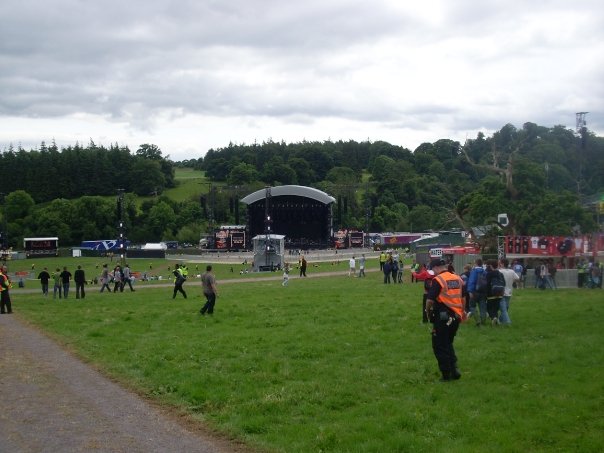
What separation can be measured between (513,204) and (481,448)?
136 ft

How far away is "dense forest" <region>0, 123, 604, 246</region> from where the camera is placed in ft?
152

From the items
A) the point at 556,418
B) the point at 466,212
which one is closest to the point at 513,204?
the point at 466,212

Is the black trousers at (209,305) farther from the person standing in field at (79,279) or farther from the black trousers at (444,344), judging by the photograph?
the person standing in field at (79,279)

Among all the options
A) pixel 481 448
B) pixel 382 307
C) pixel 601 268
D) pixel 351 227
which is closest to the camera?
pixel 481 448

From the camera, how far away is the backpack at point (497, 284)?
1514 cm

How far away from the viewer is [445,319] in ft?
32.7

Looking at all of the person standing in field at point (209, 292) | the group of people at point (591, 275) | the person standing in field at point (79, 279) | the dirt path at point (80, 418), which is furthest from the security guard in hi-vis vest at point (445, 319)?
the person standing in field at point (79, 279)

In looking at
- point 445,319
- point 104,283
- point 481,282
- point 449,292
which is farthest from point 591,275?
point 104,283

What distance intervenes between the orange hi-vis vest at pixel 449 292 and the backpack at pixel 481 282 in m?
5.46

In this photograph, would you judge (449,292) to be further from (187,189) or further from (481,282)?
(187,189)

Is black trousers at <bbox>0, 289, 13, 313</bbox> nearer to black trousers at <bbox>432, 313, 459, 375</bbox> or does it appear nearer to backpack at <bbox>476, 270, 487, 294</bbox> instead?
backpack at <bbox>476, 270, 487, 294</bbox>

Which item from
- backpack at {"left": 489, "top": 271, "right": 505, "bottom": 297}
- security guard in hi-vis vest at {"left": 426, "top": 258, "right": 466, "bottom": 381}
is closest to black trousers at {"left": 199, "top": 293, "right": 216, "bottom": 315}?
backpack at {"left": 489, "top": 271, "right": 505, "bottom": 297}

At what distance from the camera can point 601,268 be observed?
2878 centimetres

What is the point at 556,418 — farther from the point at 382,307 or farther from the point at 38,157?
the point at 38,157
